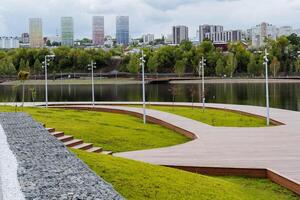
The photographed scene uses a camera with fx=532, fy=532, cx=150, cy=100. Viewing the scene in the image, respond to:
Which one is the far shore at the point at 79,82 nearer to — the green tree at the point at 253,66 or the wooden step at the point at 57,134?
the green tree at the point at 253,66

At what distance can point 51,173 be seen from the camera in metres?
8.51

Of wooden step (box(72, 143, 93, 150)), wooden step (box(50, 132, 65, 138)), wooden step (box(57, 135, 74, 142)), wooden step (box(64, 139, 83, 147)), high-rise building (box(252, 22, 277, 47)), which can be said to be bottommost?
wooden step (box(72, 143, 93, 150))

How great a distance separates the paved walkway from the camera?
13.4 metres

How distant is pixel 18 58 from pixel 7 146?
10103cm

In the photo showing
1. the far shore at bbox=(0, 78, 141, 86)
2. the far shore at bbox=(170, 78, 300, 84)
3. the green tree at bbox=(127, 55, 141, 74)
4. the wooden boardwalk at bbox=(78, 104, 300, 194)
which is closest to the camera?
the wooden boardwalk at bbox=(78, 104, 300, 194)

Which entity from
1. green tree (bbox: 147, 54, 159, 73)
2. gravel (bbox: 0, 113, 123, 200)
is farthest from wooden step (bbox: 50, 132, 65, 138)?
green tree (bbox: 147, 54, 159, 73)

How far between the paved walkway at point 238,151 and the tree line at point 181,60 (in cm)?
6722

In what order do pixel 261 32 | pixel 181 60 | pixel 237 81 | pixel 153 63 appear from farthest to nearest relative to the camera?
1. pixel 261 32
2. pixel 181 60
3. pixel 153 63
4. pixel 237 81

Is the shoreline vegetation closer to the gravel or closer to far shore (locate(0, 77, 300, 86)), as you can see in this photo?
the gravel

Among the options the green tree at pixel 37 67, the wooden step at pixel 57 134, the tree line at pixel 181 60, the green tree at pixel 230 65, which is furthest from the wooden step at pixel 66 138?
the green tree at pixel 37 67

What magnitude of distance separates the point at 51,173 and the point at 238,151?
26.6 feet

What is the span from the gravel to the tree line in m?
76.8

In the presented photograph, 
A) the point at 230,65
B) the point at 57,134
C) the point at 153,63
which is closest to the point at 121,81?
the point at 153,63

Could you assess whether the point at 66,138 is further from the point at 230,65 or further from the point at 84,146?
the point at 230,65
